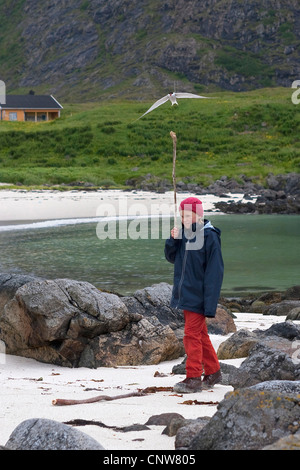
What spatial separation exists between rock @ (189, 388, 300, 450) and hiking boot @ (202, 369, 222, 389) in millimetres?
2468

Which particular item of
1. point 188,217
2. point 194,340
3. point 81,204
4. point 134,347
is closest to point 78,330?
point 134,347

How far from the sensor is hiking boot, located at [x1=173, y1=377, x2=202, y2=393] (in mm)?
6426

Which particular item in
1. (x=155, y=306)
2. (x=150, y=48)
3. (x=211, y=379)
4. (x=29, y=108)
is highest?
(x=150, y=48)

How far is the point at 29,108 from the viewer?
90250 mm

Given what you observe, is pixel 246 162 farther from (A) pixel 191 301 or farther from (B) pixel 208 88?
(B) pixel 208 88

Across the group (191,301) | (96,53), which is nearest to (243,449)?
(191,301)

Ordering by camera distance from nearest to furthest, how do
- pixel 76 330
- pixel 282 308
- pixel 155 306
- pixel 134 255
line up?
1. pixel 76 330
2. pixel 155 306
3. pixel 282 308
4. pixel 134 255

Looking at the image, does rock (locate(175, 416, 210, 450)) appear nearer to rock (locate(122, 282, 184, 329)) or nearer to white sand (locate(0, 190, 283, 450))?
white sand (locate(0, 190, 283, 450))

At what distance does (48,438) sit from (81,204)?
34.1 meters

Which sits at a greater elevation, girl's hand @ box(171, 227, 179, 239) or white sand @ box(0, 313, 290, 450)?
girl's hand @ box(171, 227, 179, 239)

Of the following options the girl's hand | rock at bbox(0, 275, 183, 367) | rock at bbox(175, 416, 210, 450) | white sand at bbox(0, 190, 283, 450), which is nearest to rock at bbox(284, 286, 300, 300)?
white sand at bbox(0, 190, 283, 450)

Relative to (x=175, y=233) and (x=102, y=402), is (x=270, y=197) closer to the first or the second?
(x=175, y=233)

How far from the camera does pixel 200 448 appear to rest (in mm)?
4082

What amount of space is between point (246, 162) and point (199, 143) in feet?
28.5
